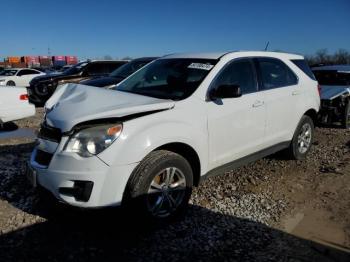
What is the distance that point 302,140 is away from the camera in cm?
Result: 596

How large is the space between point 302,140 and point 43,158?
4.09 metres

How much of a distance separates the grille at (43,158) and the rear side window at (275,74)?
2850mm

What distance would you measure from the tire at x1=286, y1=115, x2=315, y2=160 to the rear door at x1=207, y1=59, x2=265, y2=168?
3.60 ft

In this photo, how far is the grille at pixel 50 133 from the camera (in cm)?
343

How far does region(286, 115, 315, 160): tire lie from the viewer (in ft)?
18.6

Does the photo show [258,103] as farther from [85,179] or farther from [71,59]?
[71,59]

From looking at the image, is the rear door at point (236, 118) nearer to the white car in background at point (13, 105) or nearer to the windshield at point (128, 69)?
the white car in background at point (13, 105)

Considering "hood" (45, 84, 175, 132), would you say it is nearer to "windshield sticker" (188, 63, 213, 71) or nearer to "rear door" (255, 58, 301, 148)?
"windshield sticker" (188, 63, 213, 71)

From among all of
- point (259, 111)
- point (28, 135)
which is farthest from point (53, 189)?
point (28, 135)

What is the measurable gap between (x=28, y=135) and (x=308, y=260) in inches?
248

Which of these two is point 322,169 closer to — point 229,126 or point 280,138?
point 280,138

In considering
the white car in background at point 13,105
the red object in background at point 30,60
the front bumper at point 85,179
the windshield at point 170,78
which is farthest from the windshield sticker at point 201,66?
the red object in background at point 30,60

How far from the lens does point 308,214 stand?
4156 millimetres

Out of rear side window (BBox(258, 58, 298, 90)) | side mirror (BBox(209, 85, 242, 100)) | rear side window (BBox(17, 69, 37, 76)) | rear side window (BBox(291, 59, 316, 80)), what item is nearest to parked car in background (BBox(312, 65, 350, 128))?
rear side window (BBox(291, 59, 316, 80))
